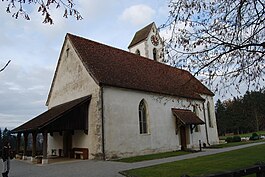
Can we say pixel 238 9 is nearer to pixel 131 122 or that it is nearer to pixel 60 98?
pixel 131 122

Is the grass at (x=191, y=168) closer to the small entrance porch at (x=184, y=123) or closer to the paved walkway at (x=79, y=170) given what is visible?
the paved walkway at (x=79, y=170)

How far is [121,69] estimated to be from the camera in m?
21.9

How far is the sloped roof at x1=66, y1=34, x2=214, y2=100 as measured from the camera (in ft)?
64.5

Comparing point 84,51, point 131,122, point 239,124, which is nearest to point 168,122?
point 131,122

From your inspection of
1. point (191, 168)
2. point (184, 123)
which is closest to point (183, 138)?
point (184, 123)

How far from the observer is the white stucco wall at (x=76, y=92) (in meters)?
18.3

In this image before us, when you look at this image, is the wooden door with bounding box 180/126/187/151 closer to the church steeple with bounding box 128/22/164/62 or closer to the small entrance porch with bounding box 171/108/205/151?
the small entrance porch with bounding box 171/108/205/151

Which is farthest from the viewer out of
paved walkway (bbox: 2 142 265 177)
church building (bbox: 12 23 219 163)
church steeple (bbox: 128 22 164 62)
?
church steeple (bbox: 128 22 164 62)

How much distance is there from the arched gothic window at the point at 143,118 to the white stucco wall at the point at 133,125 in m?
0.35

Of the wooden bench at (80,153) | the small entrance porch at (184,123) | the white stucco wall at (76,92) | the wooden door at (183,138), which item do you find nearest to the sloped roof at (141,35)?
the small entrance porch at (184,123)

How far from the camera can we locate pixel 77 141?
2030 cm

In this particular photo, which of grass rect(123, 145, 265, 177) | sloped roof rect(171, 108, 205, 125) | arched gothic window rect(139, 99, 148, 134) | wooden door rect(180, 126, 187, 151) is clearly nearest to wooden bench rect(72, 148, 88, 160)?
arched gothic window rect(139, 99, 148, 134)

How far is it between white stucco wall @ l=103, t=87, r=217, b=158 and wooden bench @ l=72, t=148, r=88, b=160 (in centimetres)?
208

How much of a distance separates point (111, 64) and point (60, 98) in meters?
6.52
